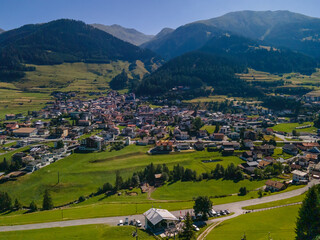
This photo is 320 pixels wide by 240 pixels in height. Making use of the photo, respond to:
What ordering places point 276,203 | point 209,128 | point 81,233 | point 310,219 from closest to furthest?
point 310,219
point 81,233
point 276,203
point 209,128

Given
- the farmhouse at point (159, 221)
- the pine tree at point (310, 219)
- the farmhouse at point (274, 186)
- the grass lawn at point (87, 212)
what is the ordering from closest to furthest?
the pine tree at point (310, 219), the farmhouse at point (159, 221), the grass lawn at point (87, 212), the farmhouse at point (274, 186)

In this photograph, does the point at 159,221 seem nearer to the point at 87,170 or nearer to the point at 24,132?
the point at 87,170

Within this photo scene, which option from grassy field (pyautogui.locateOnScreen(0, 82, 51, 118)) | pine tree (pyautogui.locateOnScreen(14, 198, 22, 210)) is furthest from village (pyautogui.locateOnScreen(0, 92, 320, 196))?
grassy field (pyautogui.locateOnScreen(0, 82, 51, 118))

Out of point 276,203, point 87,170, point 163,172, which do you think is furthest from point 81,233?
point 87,170

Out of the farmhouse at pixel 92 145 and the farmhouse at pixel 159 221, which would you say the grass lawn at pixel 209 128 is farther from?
the farmhouse at pixel 159 221

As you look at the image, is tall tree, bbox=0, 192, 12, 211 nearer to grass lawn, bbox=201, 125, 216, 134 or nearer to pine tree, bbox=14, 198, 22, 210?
pine tree, bbox=14, 198, 22, 210

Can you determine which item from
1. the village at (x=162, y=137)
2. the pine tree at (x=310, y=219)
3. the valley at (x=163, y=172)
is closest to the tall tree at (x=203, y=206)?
the valley at (x=163, y=172)
